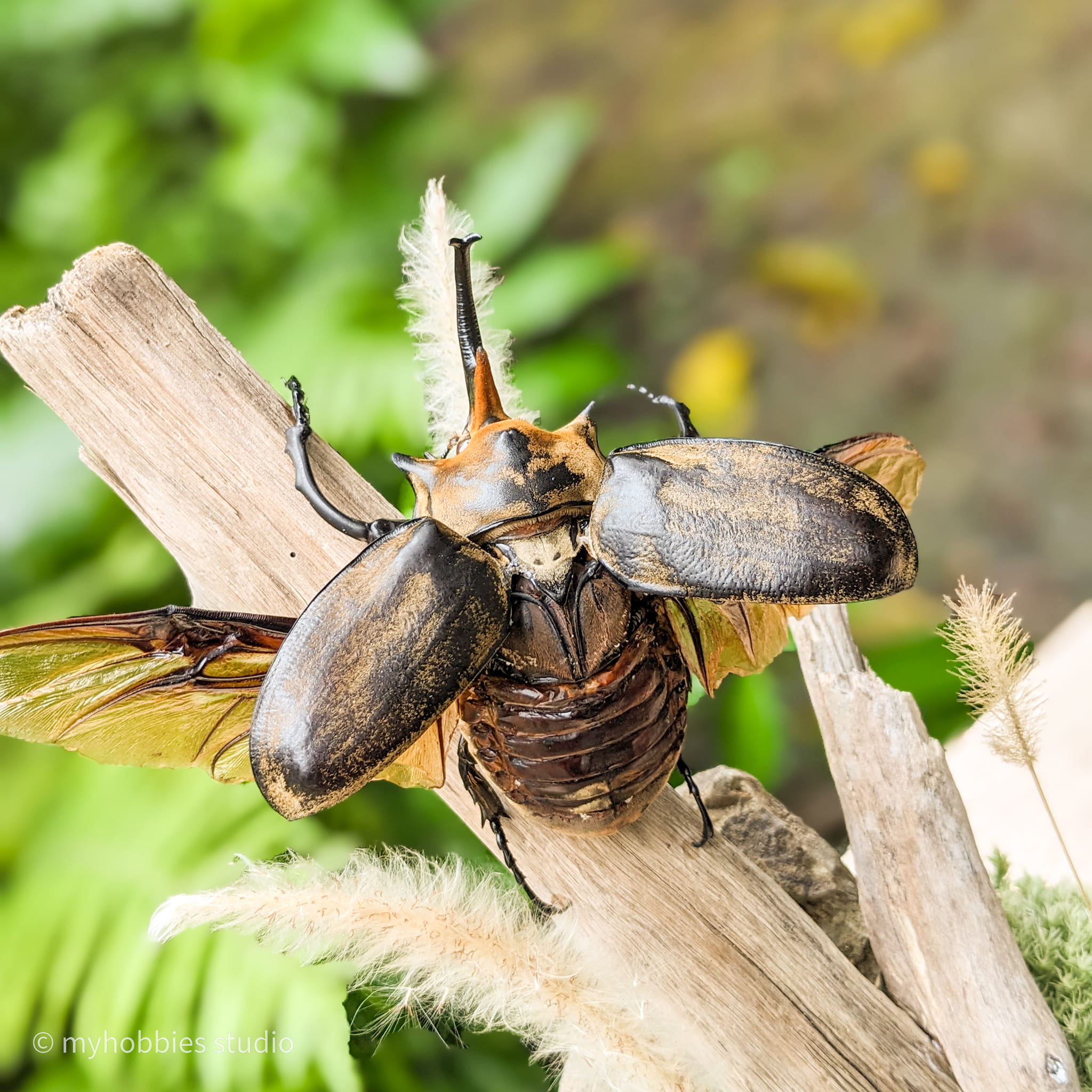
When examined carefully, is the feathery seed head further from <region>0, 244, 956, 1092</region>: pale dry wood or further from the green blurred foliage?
the green blurred foliage

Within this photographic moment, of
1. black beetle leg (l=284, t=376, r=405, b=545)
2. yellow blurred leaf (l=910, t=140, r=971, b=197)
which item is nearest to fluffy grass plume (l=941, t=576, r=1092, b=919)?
black beetle leg (l=284, t=376, r=405, b=545)

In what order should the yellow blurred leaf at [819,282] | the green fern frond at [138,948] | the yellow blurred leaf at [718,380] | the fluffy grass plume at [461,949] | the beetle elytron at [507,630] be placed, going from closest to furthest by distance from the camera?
the beetle elytron at [507,630] → the fluffy grass plume at [461,949] → the green fern frond at [138,948] → the yellow blurred leaf at [718,380] → the yellow blurred leaf at [819,282]

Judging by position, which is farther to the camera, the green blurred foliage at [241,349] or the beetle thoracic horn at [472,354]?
the green blurred foliage at [241,349]

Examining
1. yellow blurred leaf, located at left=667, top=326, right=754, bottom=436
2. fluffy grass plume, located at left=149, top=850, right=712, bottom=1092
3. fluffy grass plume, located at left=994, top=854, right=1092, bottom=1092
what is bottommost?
fluffy grass plume, located at left=994, top=854, right=1092, bottom=1092

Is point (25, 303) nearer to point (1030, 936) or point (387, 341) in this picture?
point (387, 341)

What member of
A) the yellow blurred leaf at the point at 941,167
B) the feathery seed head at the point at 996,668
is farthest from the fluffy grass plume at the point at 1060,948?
the yellow blurred leaf at the point at 941,167

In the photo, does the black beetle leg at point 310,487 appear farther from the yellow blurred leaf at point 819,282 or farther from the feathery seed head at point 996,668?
the yellow blurred leaf at point 819,282

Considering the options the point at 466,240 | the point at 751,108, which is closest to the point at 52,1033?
the point at 466,240
